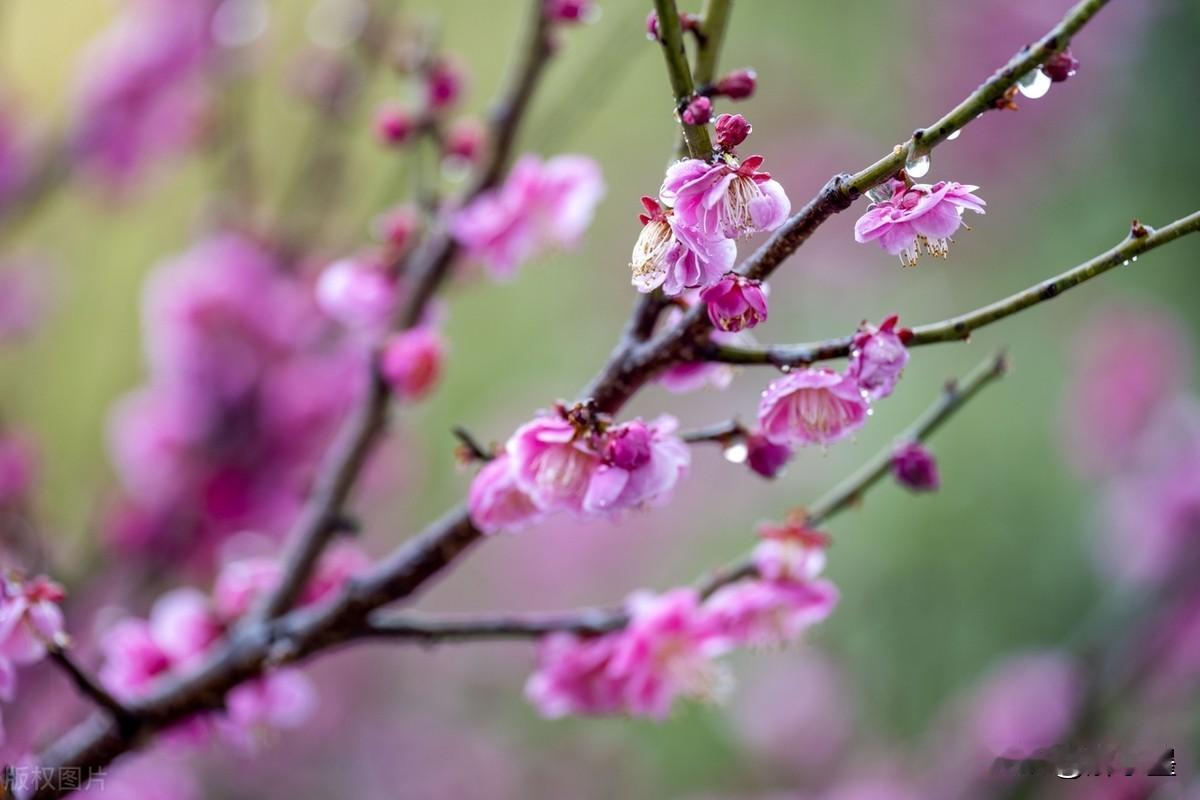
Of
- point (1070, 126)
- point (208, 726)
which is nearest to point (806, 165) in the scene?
point (1070, 126)

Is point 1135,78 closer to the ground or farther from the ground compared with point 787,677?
farther from the ground

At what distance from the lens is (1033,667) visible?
123 centimetres

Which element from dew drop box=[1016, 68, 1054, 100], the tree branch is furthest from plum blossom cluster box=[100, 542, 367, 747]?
dew drop box=[1016, 68, 1054, 100]

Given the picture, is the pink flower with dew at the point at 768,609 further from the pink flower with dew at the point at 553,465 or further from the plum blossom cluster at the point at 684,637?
the pink flower with dew at the point at 553,465

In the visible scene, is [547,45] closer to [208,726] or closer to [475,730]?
[208,726]

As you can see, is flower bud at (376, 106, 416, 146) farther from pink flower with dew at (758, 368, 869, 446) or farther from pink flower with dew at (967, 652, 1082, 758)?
pink flower with dew at (967, 652, 1082, 758)

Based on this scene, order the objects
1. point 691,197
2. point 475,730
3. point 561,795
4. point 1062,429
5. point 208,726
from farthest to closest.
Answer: point 1062,429 → point 475,730 → point 561,795 → point 208,726 → point 691,197

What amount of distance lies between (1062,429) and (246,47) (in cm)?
135

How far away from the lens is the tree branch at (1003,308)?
0.35m

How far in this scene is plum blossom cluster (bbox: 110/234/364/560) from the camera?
3.32 ft

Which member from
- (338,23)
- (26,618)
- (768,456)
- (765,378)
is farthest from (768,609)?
(765,378)

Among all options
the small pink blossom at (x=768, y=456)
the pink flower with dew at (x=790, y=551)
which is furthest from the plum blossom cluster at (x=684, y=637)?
the small pink blossom at (x=768, y=456)

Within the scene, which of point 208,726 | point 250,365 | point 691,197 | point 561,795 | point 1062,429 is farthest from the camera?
point 1062,429

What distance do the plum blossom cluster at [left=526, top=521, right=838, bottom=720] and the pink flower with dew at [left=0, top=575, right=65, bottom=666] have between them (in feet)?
0.86
